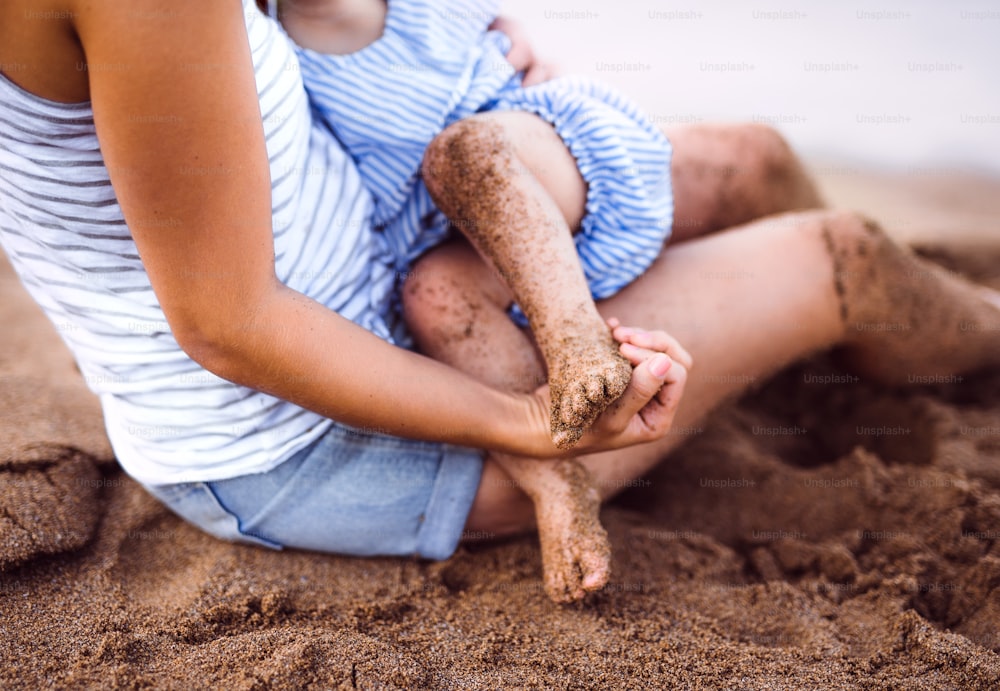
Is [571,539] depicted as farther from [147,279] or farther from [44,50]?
[44,50]

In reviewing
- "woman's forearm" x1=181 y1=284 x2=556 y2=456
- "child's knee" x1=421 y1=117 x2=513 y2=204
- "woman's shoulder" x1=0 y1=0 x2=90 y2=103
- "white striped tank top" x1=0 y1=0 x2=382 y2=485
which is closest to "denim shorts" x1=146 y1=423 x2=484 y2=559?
"white striped tank top" x1=0 y1=0 x2=382 y2=485

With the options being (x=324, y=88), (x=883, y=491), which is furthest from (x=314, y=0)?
(x=883, y=491)

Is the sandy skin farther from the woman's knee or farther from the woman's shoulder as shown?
the woman's shoulder

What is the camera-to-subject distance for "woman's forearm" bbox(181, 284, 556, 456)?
3.16ft

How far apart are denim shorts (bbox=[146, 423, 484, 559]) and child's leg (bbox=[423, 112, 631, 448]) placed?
0.31 m

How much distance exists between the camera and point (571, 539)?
1179mm

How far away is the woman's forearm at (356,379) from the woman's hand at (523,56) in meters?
0.69

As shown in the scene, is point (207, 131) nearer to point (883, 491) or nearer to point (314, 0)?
point (314, 0)

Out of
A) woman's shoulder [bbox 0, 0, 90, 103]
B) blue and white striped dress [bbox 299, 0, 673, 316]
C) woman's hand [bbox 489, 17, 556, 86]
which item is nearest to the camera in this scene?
woman's shoulder [bbox 0, 0, 90, 103]

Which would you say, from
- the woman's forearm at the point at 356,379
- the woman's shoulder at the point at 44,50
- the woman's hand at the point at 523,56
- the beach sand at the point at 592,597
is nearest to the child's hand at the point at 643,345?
the woman's forearm at the point at 356,379

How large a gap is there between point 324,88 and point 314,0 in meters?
0.17

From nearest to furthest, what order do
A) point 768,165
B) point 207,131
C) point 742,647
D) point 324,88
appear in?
point 207,131 → point 742,647 → point 324,88 → point 768,165

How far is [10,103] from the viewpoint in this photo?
848 mm

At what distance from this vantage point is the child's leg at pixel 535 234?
1066 mm
